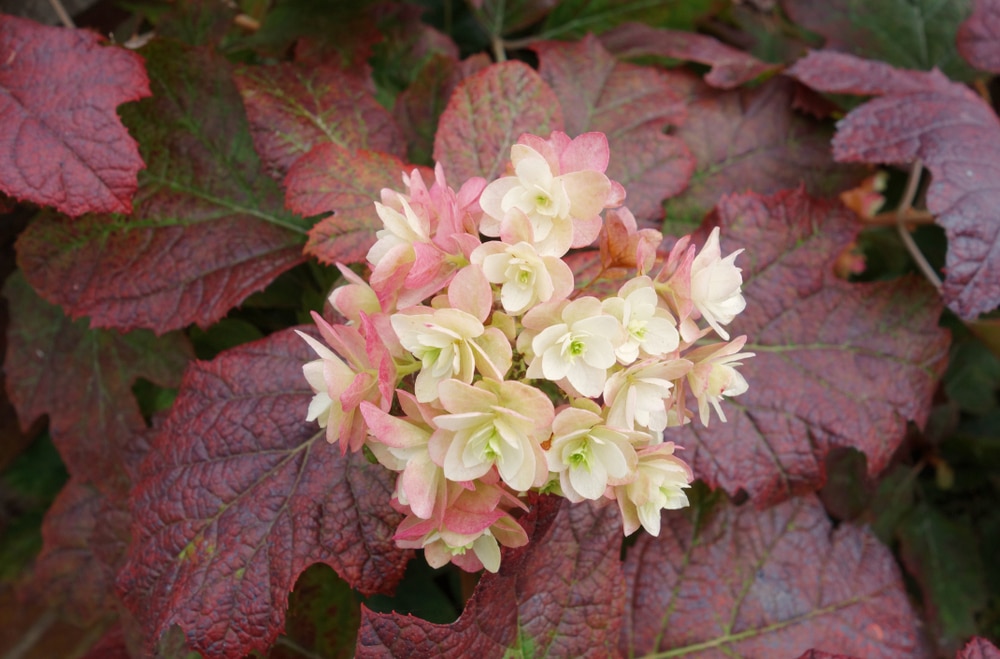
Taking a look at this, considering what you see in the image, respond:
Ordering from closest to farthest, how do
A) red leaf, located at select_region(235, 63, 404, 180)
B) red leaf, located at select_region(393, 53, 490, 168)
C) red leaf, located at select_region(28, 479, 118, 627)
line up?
red leaf, located at select_region(235, 63, 404, 180), red leaf, located at select_region(393, 53, 490, 168), red leaf, located at select_region(28, 479, 118, 627)

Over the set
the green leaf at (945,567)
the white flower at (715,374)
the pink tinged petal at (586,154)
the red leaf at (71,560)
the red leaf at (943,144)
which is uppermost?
the pink tinged petal at (586,154)

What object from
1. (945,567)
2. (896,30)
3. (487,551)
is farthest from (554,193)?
(945,567)

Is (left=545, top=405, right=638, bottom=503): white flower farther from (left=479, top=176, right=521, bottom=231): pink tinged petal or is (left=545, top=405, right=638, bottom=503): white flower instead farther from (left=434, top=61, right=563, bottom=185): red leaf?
→ (left=434, top=61, right=563, bottom=185): red leaf

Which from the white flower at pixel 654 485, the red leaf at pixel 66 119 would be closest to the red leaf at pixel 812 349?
the white flower at pixel 654 485

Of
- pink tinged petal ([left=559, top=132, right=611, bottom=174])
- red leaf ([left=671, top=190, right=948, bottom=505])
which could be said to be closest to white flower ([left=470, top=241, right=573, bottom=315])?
pink tinged petal ([left=559, top=132, right=611, bottom=174])

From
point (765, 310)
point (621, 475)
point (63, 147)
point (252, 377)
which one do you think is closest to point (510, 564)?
point (621, 475)

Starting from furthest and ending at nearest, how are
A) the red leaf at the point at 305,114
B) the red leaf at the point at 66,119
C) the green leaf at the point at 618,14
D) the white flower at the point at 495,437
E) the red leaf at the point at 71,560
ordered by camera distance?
the green leaf at the point at 618,14
the red leaf at the point at 71,560
the red leaf at the point at 305,114
the red leaf at the point at 66,119
the white flower at the point at 495,437

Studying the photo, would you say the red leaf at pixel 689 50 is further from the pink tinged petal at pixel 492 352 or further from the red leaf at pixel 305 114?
the pink tinged petal at pixel 492 352
